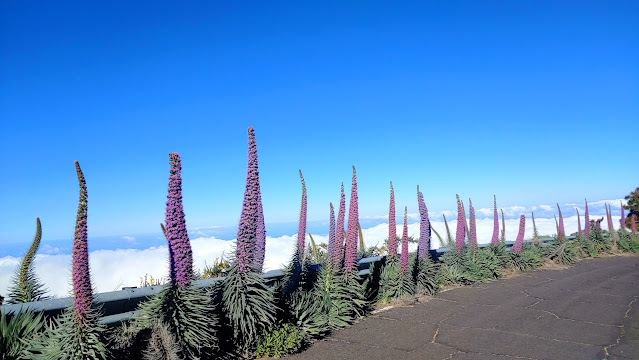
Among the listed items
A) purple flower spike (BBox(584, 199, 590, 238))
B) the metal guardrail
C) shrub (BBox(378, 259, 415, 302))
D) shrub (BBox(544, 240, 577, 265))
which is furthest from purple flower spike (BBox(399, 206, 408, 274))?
purple flower spike (BBox(584, 199, 590, 238))

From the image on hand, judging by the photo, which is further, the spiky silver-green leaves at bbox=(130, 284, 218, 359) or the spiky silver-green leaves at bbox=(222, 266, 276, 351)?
the spiky silver-green leaves at bbox=(222, 266, 276, 351)

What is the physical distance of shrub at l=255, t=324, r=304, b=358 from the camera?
6.14m

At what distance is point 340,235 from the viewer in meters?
8.85

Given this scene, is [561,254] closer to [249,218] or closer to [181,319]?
[249,218]

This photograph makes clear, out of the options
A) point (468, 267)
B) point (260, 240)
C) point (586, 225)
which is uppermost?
point (260, 240)

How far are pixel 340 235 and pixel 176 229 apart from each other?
4.28 metres

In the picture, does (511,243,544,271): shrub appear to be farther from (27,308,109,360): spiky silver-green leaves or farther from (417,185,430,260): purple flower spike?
(27,308,109,360): spiky silver-green leaves

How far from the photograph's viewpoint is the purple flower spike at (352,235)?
8.75m

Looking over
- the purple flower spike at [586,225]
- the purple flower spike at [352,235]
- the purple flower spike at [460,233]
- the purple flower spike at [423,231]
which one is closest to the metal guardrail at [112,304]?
the purple flower spike at [352,235]

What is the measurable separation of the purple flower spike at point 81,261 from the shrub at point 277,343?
8.68 feet

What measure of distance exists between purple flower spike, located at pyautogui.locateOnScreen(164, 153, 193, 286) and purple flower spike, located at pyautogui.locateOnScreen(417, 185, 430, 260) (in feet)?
26.0

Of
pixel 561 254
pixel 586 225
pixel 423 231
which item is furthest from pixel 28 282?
pixel 586 225

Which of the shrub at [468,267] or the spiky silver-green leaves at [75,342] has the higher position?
the spiky silver-green leaves at [75,342]

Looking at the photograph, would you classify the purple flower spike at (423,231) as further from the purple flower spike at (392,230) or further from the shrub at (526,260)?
the shrub at (526,260)
